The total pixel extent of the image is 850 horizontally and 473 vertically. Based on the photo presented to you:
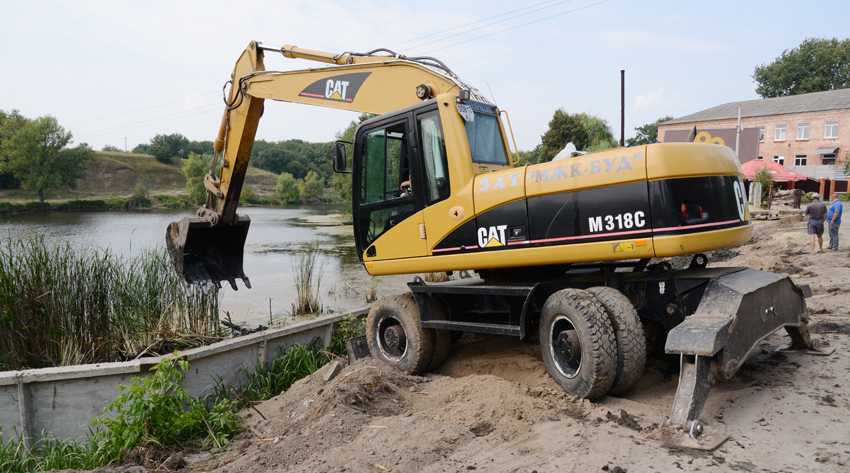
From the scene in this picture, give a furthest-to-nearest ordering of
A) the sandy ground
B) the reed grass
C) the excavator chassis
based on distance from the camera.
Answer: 1. the reed grass
2. the excavator chassis
3. the sandy ground

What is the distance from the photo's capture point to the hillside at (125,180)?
53500 millimetres

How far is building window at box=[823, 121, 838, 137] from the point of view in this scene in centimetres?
4128

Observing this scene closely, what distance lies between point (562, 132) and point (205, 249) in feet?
121

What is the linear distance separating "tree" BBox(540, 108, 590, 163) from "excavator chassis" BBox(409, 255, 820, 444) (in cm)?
3680

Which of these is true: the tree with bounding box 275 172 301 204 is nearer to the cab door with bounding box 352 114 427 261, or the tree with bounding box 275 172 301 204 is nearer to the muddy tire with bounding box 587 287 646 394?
the cab door with bounding box 352 114 427 261

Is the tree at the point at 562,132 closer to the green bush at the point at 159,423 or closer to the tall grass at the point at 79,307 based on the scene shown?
the tall grass at the point at 79,307

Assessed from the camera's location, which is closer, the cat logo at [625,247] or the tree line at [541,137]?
the cat logo at [625,247]

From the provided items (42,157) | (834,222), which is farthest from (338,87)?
(42,157)

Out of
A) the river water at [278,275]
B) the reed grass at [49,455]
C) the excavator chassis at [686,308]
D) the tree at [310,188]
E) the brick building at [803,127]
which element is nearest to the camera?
the excavator chassis at [686,308]

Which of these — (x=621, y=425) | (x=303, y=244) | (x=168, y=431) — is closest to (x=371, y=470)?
(x=621, y=425)

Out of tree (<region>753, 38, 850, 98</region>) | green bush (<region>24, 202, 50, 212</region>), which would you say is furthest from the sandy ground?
tree (<region>753, 38, 850, 98</region>)

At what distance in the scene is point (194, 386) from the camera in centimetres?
561

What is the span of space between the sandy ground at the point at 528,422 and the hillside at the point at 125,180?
58.0 m

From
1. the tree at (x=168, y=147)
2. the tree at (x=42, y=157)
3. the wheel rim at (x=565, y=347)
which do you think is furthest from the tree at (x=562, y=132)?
the tree at (x=168, y=147)
